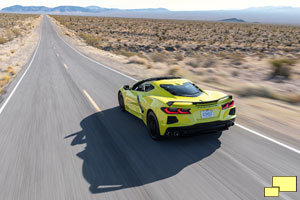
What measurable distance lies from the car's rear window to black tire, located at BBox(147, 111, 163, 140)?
720mm

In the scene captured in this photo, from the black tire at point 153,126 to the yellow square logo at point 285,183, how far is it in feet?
7.80

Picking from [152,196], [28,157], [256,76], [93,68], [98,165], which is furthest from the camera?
[93,68]

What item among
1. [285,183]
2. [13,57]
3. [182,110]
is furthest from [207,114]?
[13,57]

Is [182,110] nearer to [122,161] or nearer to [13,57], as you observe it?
[122,161]

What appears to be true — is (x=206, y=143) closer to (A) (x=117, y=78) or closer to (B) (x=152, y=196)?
(B) (x=152, y=196)

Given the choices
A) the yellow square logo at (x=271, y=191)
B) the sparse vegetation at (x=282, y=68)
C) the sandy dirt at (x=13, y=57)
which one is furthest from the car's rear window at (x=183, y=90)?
the sandy dirt at (x=13, y=57)

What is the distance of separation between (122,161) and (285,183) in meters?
2.84

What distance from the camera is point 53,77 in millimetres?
15086

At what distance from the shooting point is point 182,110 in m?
5.36

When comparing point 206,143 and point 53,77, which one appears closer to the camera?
point 206,143

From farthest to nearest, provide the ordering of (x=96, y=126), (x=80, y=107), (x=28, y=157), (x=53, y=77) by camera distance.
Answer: (x=53, y=77) → (x=80, y=107) → (x=96, y=126) → (x=28, y=157)

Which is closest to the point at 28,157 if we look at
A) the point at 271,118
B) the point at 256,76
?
the point at 271,118

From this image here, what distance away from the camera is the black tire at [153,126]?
576 centimetres

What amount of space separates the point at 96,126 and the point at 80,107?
2.13 meters
